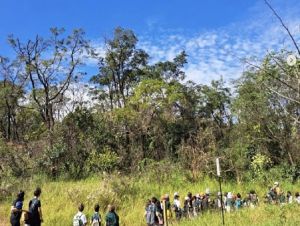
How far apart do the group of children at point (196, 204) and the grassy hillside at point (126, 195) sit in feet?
2.88

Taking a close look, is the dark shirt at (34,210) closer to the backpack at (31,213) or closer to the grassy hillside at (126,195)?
the backpack at (31,213)

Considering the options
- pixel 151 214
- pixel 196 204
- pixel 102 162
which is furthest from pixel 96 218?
pixel 102 162

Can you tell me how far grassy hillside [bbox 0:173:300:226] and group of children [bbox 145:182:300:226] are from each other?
88cm

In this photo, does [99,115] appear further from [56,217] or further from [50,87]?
[56,217]

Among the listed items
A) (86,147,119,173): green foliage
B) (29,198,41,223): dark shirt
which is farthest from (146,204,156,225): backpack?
(86,147,119,173): green foliage

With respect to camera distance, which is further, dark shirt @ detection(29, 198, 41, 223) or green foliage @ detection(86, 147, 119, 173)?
green foliage @ detection(86, 147, 119, 173)

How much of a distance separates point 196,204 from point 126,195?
131 inches

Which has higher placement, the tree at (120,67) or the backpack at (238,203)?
the tree at (120,67)

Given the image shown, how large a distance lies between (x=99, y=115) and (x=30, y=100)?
9.74m

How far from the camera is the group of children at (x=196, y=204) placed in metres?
15.1

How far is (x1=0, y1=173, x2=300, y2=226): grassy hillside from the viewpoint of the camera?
14734mm

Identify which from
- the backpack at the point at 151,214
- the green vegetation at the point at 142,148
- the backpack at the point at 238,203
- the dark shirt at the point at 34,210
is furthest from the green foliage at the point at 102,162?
the dark shirt at the point at 34,210

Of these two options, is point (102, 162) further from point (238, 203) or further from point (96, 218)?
point (96, 218)

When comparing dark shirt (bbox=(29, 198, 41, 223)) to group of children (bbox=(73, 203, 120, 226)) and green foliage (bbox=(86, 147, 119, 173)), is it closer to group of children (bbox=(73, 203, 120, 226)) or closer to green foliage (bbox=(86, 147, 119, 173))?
group of children (bbox=(73, 203, 120, 226))
